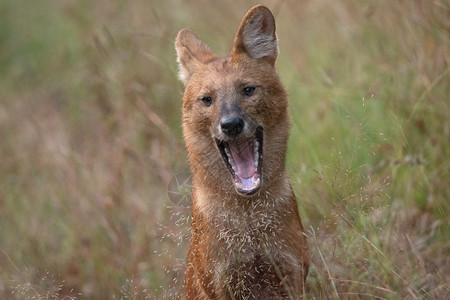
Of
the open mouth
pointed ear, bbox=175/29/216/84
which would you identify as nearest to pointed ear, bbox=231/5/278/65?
pointed ear, bbox=175/29/216/84

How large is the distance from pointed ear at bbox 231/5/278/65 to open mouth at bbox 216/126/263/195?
585 mm

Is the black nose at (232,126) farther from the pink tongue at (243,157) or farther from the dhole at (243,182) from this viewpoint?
the pink tongue at (243,157)

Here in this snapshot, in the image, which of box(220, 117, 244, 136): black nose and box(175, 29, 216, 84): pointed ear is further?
box(175, 29, 216, 84): pointed ear

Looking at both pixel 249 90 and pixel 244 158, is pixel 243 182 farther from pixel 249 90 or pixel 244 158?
pixel 249 90

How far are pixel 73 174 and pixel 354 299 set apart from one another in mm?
3699

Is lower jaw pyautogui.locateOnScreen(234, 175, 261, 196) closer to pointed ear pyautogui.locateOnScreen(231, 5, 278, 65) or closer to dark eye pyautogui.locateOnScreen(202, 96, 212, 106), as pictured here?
dark eye pyautogui.locateOnScreen(202, 96, 212, 106)

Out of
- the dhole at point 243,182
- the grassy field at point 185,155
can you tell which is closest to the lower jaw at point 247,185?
the dhole at point 243,182

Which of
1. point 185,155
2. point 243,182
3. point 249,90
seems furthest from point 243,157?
point 185,155

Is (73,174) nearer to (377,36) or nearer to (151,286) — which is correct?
(151,286)

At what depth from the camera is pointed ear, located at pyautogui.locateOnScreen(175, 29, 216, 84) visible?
15.8 ft

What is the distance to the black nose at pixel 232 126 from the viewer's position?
4164 millimetres

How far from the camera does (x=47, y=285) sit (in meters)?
4.92

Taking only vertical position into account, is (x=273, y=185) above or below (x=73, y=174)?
above

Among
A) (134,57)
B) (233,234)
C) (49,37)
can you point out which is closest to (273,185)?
(233,234)
